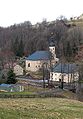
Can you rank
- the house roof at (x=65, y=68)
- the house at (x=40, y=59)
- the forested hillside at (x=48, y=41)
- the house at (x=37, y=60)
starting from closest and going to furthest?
the house roof at (x=65, y=68)
the house at (x=40, y=59)
the house at (x=37, y=60)
the forested hillside at (x=48, y=41)

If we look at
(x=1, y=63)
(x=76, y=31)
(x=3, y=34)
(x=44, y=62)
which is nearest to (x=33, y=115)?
(x=1, y=63)

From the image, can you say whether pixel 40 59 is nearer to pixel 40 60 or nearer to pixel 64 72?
Result: pixel 40 60

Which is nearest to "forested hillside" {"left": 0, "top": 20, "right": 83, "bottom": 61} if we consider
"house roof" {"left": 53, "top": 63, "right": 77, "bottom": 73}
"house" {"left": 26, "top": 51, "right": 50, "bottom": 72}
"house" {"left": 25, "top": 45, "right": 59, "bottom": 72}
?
"house" {"left": 25, "top": 45, "right": 59, "bottom": 72}

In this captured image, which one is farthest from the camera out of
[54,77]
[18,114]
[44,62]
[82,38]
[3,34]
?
[3,34]

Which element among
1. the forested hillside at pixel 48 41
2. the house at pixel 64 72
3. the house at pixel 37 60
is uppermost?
the forested hillside at pixel 48 41

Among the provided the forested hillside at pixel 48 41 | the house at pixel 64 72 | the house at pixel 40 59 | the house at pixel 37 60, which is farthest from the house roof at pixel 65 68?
the forested hillside at pixel 48 41

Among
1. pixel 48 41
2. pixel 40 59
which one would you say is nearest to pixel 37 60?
pixel 40 59

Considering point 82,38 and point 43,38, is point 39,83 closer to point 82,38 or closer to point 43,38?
point 82,38

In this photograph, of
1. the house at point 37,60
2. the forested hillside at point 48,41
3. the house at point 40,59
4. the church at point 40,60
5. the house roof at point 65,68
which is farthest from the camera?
the forested hillside at point 48,41

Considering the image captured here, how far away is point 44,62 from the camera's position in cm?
10400

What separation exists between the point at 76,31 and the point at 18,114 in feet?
391

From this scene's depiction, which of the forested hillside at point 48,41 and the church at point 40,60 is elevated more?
the forested hillside at point 48,41

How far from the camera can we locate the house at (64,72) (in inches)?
3113

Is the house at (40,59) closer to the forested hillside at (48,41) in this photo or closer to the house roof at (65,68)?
the forested hillside at (48,41)
